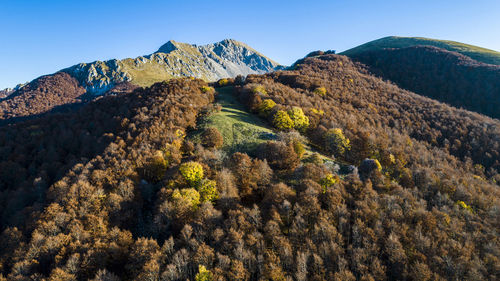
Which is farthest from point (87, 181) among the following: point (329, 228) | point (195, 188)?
point (329, 228)

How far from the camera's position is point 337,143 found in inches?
2179

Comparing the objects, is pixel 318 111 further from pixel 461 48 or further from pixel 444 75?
pixel 461 48

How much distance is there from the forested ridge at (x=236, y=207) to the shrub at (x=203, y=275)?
0.13 m

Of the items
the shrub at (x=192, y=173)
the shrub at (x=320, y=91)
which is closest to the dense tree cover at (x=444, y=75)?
the shrub at (x=320, y=91)

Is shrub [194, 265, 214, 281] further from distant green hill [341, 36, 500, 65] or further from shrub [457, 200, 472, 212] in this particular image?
distant green hill [341, 36, 500, 65]

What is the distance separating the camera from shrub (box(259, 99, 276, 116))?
69.1 meters

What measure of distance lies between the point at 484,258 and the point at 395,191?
13.0 meters

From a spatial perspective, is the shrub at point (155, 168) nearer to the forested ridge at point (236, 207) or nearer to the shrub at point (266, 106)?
the forested ridge at point (236, 207)

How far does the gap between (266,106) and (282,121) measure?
10423 mm

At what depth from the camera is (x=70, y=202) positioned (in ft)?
110

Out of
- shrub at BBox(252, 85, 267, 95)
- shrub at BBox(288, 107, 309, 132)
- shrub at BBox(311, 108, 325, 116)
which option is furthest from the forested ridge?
shrub at BBox(252, 85, 267, 95)

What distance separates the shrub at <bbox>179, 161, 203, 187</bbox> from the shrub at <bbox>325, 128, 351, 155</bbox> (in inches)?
1440

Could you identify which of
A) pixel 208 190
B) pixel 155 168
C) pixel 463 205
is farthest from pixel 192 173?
pixel 463 205

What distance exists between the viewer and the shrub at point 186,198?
31.9 m
